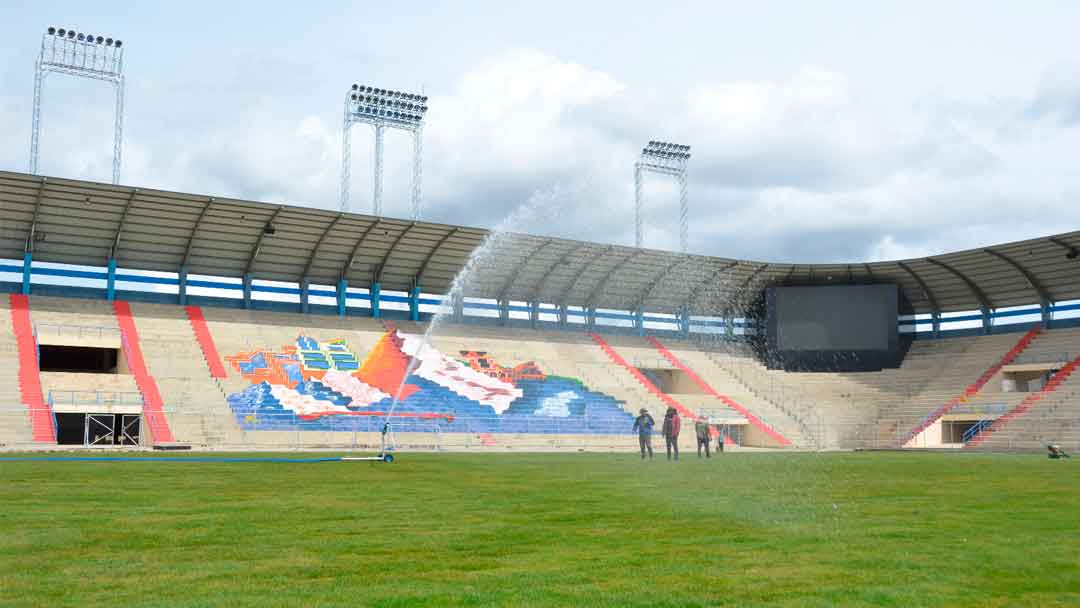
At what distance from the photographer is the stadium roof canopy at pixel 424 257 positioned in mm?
50688

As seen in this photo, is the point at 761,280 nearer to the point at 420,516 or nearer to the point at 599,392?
the point at 599,392

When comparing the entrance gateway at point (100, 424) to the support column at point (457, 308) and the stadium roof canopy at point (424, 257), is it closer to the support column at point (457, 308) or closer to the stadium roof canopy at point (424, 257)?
the stadium roof canopy at point (424, 257)

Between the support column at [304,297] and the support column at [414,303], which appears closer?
the support column at [304,297]

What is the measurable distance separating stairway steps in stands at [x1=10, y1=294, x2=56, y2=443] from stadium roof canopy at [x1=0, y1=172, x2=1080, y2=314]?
3.71 meters

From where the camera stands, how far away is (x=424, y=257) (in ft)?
195

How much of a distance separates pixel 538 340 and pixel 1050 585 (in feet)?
183

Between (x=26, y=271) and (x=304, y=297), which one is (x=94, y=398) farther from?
(x=304, y=297)

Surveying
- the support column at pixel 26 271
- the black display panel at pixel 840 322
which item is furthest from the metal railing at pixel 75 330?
the black display panel at pixel 840 322

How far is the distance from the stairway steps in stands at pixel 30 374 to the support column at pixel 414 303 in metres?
20.9

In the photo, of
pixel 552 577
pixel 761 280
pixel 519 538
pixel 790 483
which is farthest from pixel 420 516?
pixel 761 280

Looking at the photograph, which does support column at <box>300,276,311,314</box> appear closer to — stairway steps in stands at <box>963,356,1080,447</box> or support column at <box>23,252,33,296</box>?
support column at <box>23,252,33,296</box>

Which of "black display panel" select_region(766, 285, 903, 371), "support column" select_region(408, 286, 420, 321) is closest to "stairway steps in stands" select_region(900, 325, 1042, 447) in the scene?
"black display panel" select_region(766, 285, 903, 371)

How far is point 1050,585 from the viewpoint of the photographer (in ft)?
27.1

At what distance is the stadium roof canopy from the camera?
50.7 meters
